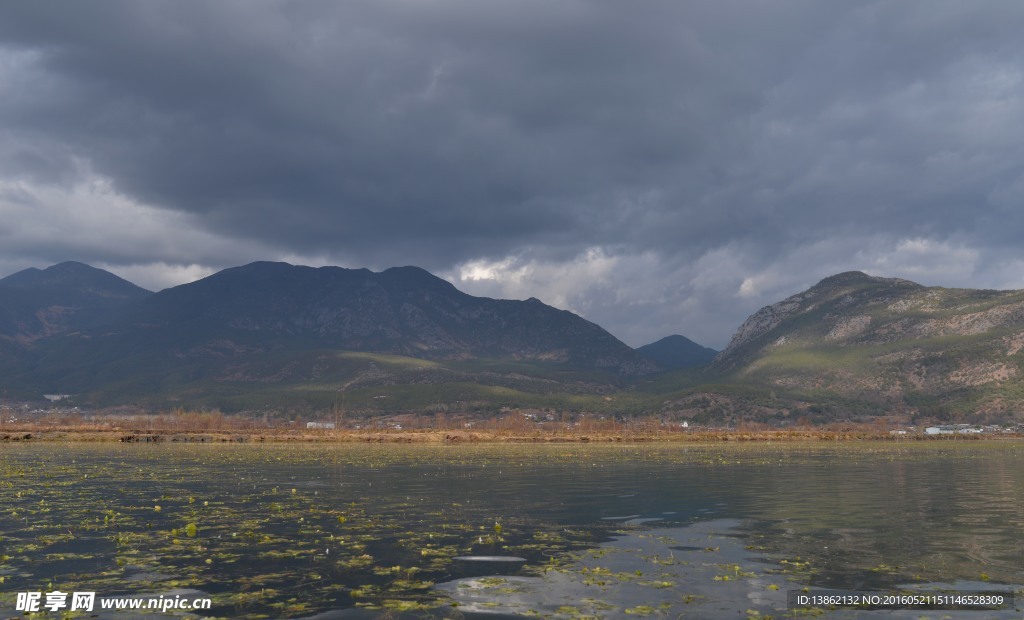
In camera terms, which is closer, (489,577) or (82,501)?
(489,577)

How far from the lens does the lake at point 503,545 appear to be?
67.3 ft

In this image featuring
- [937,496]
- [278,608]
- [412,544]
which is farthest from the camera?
[937,496]

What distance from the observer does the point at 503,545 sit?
95.5 feet

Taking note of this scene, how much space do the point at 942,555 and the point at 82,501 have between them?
46964mm

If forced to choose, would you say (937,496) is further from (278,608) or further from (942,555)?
(278,608)

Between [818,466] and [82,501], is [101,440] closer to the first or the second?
[82,501]

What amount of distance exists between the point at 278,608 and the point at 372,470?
188 feet

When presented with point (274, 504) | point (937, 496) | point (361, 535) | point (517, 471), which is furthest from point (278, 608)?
point (517, 471)

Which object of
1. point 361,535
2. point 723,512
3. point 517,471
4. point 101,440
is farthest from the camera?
point 101,440

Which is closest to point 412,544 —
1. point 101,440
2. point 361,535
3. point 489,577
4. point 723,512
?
point 361,535

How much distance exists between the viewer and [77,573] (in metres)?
23.1

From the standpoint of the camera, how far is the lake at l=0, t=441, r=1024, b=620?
2050 cm

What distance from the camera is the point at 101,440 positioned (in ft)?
535

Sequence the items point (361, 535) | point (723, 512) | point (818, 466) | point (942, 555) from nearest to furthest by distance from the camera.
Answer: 1. point (942, 555)
2. point (361, 535)
3. point (723, 512)
4. point (818, 466)
